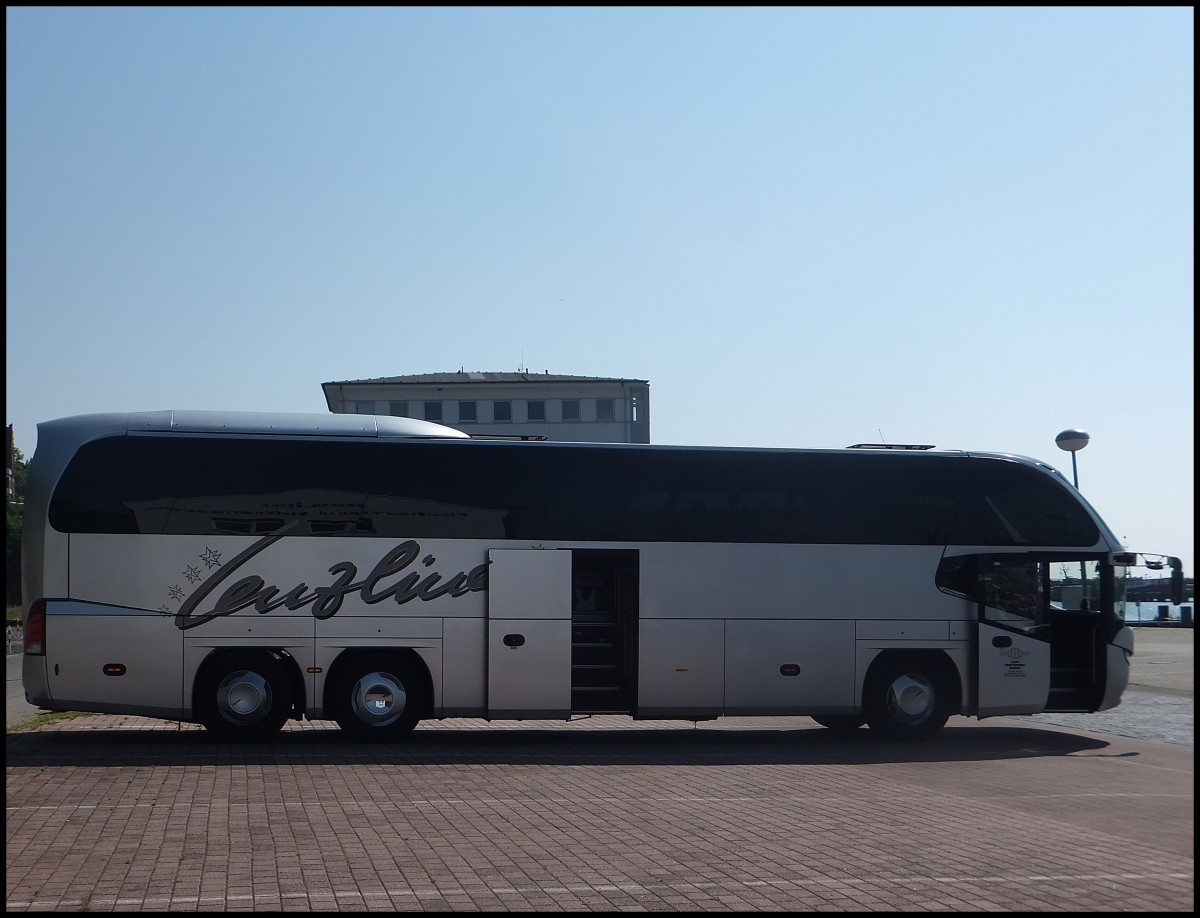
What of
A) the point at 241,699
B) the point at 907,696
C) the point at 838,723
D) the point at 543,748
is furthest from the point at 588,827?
the point at 838,723

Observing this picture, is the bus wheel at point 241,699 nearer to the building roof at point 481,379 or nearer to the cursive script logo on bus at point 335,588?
the cursive script logo on bus at point 335,588

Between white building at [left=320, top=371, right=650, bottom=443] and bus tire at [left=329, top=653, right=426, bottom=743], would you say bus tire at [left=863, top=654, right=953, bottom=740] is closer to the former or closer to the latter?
bus tire at [left=329, top=653, right=426, bottom=743]

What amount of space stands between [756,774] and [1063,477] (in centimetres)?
678

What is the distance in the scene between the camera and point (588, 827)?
9984 mm

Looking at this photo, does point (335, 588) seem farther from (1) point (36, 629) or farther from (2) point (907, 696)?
(2) point (907, 696)

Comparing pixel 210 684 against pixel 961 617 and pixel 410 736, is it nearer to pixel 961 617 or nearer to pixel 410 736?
pixel 410 736

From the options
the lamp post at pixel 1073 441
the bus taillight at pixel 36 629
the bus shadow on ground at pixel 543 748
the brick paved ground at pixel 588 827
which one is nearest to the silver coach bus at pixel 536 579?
the bus taillight at pixel 36 629

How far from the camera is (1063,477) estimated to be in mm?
17688

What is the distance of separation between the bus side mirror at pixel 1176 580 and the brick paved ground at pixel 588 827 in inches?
75.1

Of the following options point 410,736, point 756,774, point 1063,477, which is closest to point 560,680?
point 410,736

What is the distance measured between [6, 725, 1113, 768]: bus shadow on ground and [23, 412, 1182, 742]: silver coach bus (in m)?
0.45

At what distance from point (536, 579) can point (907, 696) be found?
5018 mm

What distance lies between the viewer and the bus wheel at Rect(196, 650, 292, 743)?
15.8 metres

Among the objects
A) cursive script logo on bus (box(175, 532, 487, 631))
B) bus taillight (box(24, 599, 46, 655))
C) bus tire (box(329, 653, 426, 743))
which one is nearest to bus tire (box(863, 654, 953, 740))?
cursive script logo on bus (box(175, 532, 487, 631))
